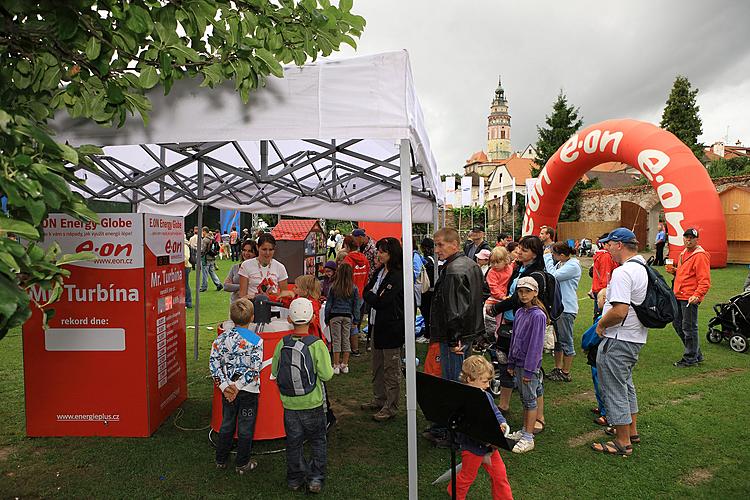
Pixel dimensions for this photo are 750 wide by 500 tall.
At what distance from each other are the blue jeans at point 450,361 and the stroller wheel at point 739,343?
5615 millimetres

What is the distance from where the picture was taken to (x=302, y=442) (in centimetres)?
358

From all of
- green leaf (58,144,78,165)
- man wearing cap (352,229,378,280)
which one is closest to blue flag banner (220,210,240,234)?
man wearing cap (352,229,378,280)

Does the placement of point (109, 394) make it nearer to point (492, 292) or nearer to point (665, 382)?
point (492, 292)

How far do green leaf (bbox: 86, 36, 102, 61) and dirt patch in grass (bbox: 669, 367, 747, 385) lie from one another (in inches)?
269

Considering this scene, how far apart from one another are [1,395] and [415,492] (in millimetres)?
5219

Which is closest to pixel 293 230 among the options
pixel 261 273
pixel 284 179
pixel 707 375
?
pixel 284 179

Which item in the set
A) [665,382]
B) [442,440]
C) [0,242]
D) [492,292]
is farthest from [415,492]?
[665,382]

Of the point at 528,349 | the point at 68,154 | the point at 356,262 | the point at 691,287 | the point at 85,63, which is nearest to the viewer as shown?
the point at 68,154

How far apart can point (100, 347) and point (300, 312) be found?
2.29 metres

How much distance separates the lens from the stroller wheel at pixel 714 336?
25.8 ft

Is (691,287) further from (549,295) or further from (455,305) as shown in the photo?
(455,305)

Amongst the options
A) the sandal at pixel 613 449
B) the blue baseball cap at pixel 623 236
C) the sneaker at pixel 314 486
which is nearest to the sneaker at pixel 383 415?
the sneaker at pixel 314 486

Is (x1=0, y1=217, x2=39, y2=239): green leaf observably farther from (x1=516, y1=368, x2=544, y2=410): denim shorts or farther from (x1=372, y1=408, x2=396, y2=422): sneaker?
(x1=372, y1=408, x2=396, y2=422): sneaker

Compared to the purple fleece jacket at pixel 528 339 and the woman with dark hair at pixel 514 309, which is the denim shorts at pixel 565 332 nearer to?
the woman with dark hair at pixel 514 309
